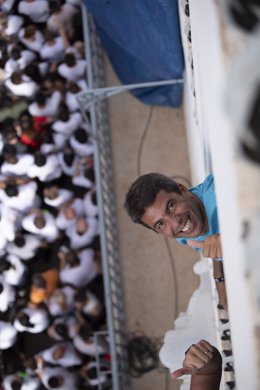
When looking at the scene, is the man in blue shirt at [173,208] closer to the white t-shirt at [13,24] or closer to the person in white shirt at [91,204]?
the person in white shirt at [91,204]

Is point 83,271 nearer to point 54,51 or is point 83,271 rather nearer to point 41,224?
point 41,224

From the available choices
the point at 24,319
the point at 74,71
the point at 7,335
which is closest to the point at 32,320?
the point at 24,319

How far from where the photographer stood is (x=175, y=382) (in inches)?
138

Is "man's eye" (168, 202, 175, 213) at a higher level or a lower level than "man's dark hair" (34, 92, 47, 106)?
lower

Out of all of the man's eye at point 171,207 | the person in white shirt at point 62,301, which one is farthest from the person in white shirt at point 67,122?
the man's eye at point 171,207

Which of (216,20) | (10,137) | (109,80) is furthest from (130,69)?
(216,20)

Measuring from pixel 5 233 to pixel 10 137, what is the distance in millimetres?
759

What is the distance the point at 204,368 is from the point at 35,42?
3331mm

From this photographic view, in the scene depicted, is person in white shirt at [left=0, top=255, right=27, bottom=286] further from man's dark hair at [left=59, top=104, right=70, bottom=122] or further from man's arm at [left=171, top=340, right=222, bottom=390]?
man's arm at [left=171, top=340, right=222, bottom=390]

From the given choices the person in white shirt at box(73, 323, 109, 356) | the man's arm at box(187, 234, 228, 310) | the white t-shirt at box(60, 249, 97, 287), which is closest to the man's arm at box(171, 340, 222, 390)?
the man's arm at box(187, 234, 228, 310)

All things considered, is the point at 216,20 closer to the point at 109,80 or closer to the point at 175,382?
the point at 175,382

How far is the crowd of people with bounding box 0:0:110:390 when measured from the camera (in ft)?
12.6

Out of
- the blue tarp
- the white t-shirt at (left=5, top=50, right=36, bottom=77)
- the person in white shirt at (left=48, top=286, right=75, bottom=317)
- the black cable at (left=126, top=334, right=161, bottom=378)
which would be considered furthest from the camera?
the white t-shirt at (left=5, top=50, right=36, bottom=77)

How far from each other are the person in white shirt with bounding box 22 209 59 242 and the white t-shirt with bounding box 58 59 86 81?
1.07 meters
